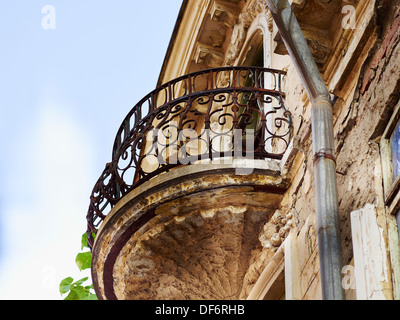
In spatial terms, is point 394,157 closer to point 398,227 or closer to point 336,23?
point 398,227

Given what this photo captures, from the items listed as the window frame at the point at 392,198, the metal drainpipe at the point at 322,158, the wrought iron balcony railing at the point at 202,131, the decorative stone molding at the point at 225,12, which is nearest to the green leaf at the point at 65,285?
the wrought iron balcony railing at the point at 202,131

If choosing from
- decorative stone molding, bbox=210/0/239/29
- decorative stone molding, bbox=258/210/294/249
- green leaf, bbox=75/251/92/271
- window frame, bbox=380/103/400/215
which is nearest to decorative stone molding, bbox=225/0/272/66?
decorative stone molding, bbox=210/0/239/29

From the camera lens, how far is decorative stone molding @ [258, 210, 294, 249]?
725 centimetres

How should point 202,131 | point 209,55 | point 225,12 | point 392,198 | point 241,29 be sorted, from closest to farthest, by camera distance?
point 392,198 < point 202,131 < point 241,29 < point 225,12 < point 209,55

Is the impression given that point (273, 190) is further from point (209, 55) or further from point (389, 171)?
point (209, 55)

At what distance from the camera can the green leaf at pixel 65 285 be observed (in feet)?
34.2

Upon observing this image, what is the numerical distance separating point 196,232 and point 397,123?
8.70 ft

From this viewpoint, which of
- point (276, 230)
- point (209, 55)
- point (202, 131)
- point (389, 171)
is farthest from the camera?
point (209, 55)

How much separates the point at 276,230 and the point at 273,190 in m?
0.32

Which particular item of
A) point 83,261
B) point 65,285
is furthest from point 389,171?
point 65,285

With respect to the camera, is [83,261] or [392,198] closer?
[392,198]

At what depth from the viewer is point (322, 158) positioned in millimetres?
5719

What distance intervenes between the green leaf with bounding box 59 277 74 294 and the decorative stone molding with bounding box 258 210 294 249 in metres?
3.48

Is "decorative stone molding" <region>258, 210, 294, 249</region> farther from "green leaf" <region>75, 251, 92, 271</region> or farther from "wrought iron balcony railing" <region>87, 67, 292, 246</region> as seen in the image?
"green leaf" <region>75, 251, 92, 271</region>
